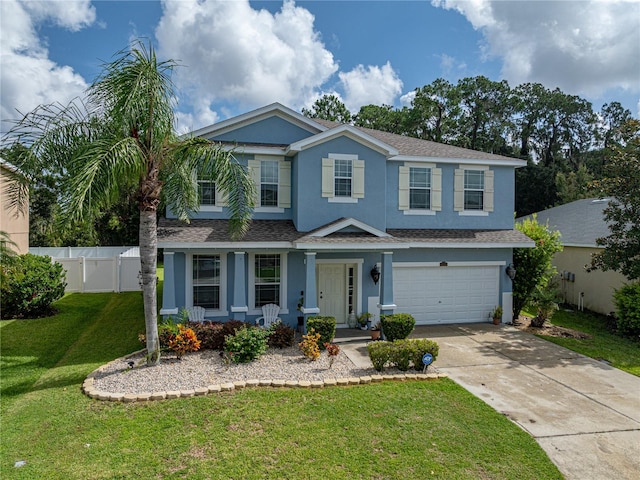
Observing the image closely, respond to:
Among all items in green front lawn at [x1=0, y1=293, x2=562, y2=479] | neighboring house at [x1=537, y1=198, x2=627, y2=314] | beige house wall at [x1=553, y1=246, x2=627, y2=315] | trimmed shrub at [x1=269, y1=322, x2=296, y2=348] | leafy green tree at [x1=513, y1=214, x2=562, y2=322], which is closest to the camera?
green front lawn at [x1=0, y1=293, x2=562, y2=479]

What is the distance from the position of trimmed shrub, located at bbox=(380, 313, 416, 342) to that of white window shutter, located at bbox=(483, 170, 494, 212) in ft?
20.1

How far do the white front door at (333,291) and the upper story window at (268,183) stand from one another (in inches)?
110

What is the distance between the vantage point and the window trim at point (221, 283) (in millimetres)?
11820

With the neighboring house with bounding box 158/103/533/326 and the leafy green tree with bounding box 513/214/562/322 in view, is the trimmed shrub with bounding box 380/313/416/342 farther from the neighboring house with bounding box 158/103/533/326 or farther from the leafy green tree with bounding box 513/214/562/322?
the leafy green tree with bounding box 513/214/562/322

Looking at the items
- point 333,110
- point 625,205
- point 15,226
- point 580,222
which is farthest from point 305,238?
point 333,110

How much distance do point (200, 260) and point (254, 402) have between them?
585 centimetres

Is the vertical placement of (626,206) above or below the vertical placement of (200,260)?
above

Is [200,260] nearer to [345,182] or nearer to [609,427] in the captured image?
[345,182]

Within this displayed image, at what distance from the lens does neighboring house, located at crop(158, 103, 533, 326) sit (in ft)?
38.7

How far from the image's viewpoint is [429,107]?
35.7 m

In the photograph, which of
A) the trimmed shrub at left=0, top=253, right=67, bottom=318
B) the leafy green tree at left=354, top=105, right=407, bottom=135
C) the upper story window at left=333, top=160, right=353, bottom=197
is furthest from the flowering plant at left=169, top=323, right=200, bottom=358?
the leafy green tree at left=354, top=105, right=407, bottom=135

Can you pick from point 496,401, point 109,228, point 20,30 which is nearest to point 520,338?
point 496,401

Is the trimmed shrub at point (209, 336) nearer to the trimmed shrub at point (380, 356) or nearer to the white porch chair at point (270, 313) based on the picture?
the white porch chair at point (270, 313)

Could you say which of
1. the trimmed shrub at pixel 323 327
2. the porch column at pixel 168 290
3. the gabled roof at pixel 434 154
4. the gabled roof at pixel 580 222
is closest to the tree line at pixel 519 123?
the gabled roof at pixel 580 222
